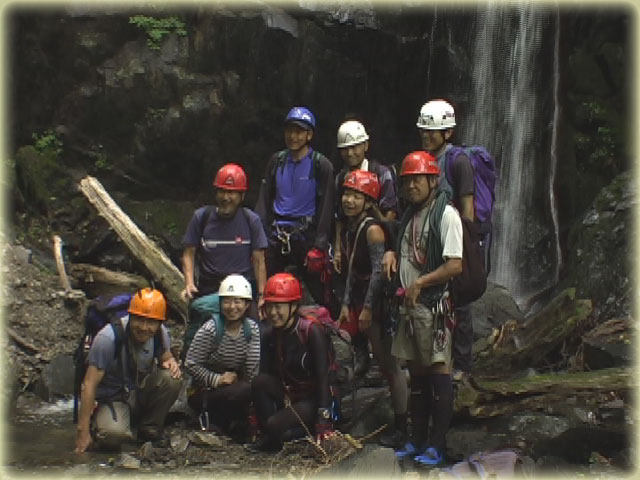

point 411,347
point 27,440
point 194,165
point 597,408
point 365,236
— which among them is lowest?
point 27,440

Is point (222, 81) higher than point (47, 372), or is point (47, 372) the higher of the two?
point (222, 81)

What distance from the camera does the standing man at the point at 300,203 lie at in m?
7.50

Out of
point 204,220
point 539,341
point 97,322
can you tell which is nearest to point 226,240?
point 204,220

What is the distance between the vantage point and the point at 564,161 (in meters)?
12.6

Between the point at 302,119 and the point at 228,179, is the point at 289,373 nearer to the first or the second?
the point at 228,179

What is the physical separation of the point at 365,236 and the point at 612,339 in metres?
2.88

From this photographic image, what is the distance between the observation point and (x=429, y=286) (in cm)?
577

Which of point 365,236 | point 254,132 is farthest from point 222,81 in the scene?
point 365,236

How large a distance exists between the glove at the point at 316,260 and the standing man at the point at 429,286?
1.44 m

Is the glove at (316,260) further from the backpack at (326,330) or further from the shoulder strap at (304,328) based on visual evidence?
the shoulder strap at (304,328)

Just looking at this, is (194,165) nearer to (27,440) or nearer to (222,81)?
(222,81)

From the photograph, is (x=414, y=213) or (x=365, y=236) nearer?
(x=414, y=213)

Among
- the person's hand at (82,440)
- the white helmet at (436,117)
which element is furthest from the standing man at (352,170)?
the person's hand at (82,440)

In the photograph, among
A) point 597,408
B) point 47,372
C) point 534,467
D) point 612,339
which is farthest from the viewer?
point 47,372
